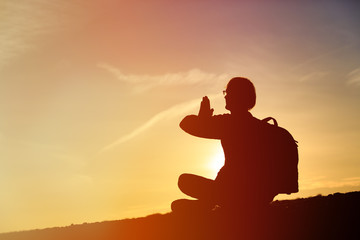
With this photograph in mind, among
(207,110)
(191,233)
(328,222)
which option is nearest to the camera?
(207,110)

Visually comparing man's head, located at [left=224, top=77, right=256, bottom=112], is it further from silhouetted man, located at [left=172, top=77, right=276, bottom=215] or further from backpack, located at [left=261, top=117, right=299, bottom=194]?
backpack, located at [left=261, top=117, right=299, bottom=194]

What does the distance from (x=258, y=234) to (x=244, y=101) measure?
1.84 m

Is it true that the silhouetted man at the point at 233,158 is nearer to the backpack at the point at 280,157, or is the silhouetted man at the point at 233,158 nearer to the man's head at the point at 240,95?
the man's head at the point at 240,95

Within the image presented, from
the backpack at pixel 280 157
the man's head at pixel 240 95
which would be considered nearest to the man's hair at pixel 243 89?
the man's head at pixel 240 95

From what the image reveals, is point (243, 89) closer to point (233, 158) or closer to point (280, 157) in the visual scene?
point (233, 158)

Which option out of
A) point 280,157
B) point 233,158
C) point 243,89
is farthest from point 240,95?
point 280,157

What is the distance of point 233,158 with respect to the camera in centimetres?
577

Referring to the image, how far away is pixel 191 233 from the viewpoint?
251 inches

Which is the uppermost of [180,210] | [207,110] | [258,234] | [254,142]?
[207,110]

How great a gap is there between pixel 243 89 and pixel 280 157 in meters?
1.10

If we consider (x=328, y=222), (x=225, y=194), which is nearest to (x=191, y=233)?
(x=225, y=194)

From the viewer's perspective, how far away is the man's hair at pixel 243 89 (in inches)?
226

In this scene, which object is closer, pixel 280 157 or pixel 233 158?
pixel 233 158

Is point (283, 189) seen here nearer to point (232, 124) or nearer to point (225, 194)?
point (225, 194)
